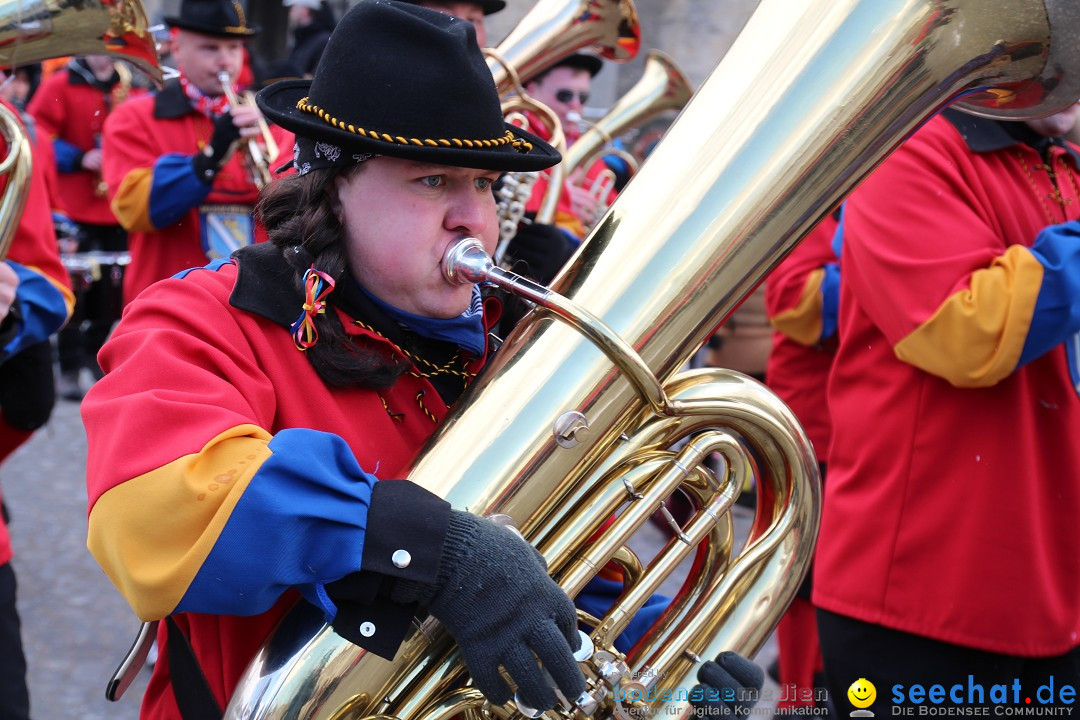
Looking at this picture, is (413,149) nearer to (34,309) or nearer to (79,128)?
(34,309)

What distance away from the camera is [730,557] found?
1776 mm

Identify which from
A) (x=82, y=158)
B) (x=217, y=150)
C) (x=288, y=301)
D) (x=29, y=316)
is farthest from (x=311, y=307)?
(x=82, y=158)

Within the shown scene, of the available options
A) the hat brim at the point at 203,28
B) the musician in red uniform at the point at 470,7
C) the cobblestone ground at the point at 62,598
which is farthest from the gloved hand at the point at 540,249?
the hat brim at the point at 203,28

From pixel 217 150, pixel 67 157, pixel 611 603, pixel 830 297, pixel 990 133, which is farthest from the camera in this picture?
pixel 67 157

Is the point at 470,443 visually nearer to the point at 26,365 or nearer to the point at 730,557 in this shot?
the point at 730,557

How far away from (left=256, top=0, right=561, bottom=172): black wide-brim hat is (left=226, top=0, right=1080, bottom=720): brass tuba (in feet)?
0.51

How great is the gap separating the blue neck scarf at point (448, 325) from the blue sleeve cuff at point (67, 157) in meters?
6.28

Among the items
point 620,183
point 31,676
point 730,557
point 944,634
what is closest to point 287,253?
point 730,557

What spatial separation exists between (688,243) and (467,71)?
38 cm

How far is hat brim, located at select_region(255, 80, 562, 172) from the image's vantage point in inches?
58.4

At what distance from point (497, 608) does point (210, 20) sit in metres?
3.82

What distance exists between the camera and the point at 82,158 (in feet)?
23.6

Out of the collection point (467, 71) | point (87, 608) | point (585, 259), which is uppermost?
point (467, 71)

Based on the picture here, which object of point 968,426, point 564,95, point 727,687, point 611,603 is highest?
point 968,426
